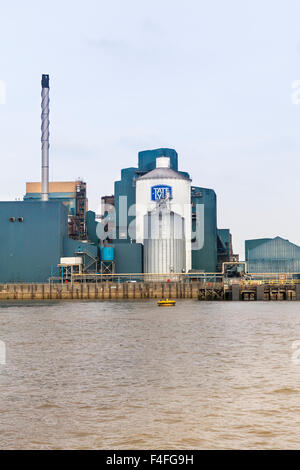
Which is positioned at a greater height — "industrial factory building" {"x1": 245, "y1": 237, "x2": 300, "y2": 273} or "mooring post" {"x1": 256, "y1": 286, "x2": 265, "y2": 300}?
"industrial factory building" {"x1": 245, "y1": 237, "x2": 300, "y2": 273}

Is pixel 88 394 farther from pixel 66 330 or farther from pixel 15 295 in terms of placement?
pixel 15 295

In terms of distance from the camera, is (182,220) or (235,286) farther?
(182,220)

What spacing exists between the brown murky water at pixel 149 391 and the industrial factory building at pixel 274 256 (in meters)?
93.9

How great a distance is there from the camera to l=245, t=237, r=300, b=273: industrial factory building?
13312cm

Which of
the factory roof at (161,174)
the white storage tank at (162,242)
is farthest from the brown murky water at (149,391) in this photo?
the factory roof at (161,174)

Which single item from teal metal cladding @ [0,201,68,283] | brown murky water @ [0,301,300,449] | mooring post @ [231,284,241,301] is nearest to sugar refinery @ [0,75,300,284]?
teal metal cladding @ [0,201,68,283]

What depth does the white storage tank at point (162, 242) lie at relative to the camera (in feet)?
337

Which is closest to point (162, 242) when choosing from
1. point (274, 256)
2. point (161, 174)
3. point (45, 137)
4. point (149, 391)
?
point (161, 174)

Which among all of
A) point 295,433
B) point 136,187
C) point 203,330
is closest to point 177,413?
point 295,433

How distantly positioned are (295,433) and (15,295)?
284ft

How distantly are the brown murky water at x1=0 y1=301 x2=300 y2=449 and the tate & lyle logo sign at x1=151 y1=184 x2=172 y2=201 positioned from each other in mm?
70668

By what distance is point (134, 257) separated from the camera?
10438 cm

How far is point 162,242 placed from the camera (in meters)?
103

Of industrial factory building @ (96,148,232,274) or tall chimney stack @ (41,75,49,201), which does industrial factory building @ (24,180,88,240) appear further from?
industrial factory building @ (96,148,232,274)
